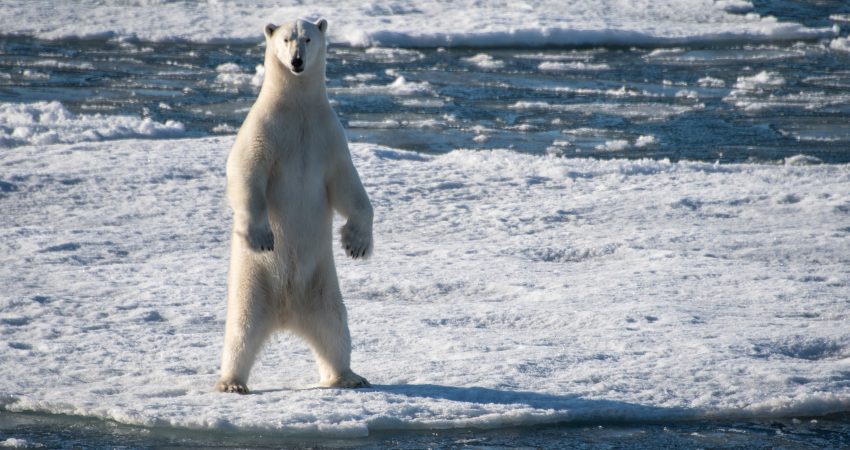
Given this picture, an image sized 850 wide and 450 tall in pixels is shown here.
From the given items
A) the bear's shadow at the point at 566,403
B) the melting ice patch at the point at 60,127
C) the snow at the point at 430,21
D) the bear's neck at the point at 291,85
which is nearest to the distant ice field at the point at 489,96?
the melting ice patch at the point at 60,127

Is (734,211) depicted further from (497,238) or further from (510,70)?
(510,70)

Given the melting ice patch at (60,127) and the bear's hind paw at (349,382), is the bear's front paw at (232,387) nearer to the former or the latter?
the bear's hind paw at (349,382)

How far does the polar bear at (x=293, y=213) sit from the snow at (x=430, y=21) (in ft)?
39.4

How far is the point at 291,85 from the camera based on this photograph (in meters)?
3.88

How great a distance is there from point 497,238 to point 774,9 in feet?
49.2

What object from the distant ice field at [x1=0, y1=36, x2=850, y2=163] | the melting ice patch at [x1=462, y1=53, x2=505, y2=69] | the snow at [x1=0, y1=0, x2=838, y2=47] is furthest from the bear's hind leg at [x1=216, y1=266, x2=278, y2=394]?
the snow at [x1=0, y1=0, x2=838, y2=47]

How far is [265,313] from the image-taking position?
3918 mm

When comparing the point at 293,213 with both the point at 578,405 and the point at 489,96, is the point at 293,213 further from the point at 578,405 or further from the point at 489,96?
the point at 489,96

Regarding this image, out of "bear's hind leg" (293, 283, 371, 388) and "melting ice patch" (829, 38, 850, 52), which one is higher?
"melting ice patch" (829, 38, 850, 52)

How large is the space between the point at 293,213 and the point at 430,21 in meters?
13.5

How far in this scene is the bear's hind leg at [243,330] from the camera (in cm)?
387

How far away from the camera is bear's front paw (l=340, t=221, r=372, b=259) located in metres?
3.97

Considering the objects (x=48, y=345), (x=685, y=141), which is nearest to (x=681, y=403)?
(x=48, y=345)

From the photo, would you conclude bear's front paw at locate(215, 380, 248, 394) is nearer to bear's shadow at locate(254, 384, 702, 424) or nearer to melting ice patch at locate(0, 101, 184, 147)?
bear's shadow at locate(254, 384, 702, 424)
